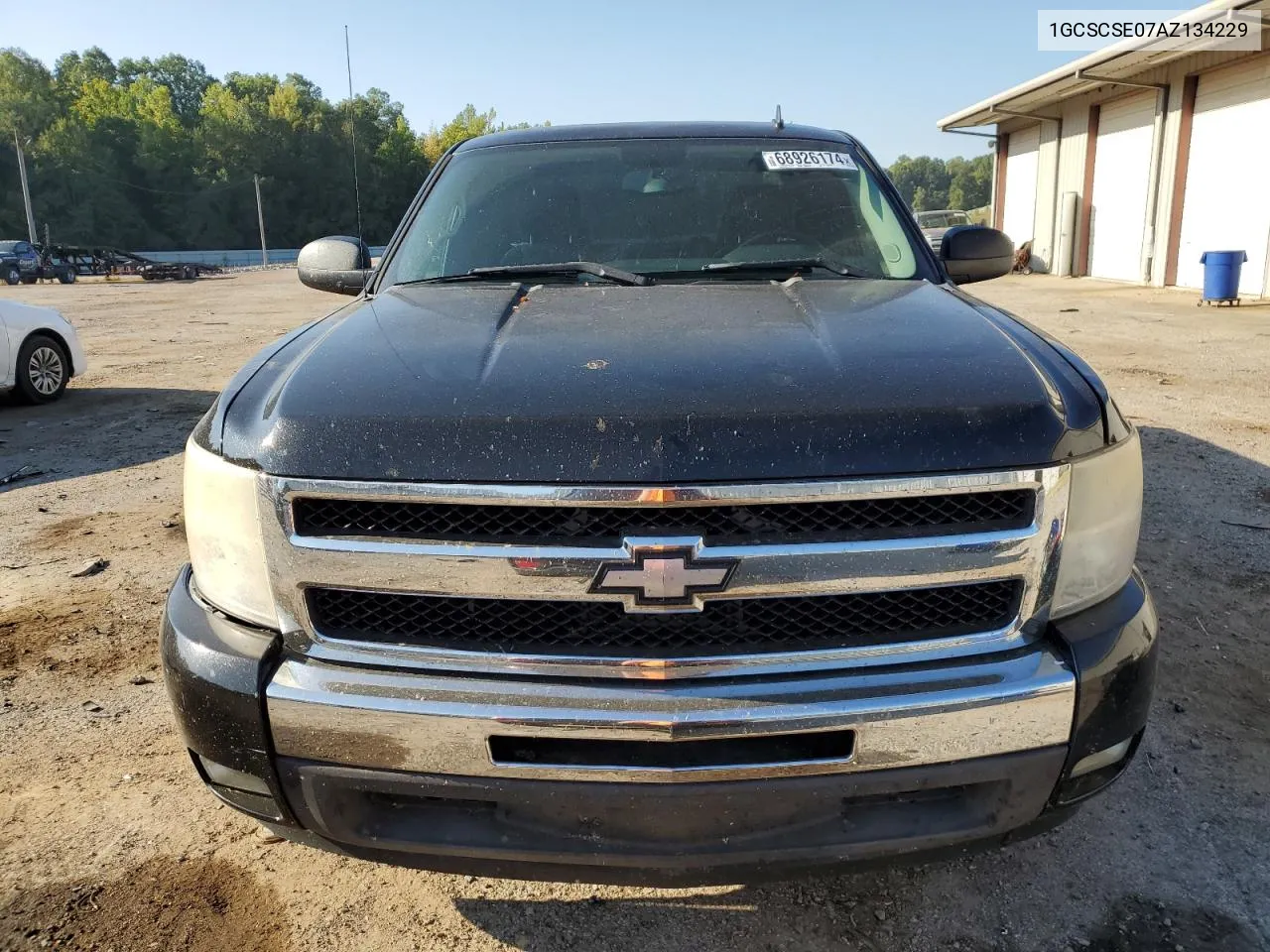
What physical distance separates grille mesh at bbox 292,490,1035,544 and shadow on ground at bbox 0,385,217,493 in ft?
19.7

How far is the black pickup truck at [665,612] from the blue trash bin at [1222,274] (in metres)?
17.0

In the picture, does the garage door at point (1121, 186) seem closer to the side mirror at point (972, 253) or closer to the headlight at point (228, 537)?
the side mirror at point (972, 253)

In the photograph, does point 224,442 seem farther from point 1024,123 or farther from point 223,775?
point 1024,123

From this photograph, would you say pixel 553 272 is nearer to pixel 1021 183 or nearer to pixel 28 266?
pixel 1021 183

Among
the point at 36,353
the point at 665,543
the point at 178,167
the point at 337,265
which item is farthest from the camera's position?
the point at 178,167

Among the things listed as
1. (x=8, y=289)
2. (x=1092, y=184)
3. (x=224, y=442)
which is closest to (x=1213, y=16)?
(x=1092, y=184)

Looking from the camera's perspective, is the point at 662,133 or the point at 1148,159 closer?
the point at 662,133

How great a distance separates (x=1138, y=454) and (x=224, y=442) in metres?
1.81

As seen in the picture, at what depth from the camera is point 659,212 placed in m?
3.10

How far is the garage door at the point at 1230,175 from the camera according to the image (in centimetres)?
1734

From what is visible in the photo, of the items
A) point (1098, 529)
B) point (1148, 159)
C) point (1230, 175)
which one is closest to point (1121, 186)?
point (1148, 159)

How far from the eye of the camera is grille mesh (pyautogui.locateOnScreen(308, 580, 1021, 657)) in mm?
1733

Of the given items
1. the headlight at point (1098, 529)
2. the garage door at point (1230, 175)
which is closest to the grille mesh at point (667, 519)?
the headlight at point (1098, 529)

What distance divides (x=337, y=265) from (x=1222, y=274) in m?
16.9
